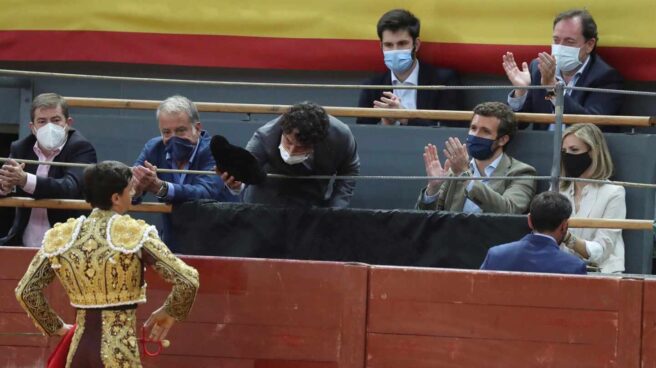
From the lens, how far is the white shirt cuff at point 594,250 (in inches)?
281

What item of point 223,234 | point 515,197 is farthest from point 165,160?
point 515,197

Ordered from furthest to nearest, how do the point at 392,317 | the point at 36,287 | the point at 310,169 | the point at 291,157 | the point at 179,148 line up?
the point at 179,148 → the point at 310,169 → the point at 291,157 → the point at 392,317 → the point at 36,287

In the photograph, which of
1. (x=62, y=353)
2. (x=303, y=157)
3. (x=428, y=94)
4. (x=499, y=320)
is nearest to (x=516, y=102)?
(x=428, y=94)

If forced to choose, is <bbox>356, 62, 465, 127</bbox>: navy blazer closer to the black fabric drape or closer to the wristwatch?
the black fabric drape

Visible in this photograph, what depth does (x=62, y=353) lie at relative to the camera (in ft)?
20.2

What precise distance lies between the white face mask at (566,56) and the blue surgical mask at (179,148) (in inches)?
82.8

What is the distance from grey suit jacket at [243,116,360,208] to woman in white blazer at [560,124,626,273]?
44.3 inches

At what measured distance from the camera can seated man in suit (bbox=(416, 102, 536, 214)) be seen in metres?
7.21

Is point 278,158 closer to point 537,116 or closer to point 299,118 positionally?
point 299,118

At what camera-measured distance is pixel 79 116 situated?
8.63 meters

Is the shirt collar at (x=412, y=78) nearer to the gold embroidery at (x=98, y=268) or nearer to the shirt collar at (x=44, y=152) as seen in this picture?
the shirt collar at (x=44, y=152)

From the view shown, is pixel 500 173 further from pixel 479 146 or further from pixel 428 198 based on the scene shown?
pixel 428 198

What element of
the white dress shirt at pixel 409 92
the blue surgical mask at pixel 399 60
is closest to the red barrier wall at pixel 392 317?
the white dress shirt at pixel 409 92

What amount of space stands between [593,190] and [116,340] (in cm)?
273
